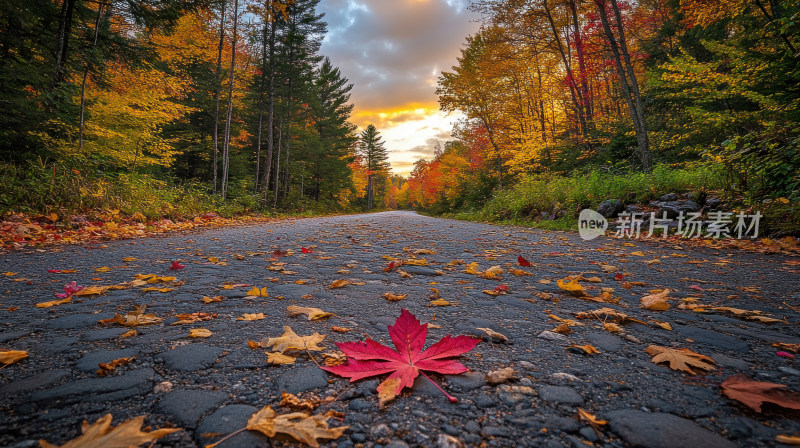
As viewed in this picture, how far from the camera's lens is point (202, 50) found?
1426 cm

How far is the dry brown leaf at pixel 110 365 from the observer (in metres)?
1.03

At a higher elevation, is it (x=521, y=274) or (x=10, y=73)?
(x=10, y=73)

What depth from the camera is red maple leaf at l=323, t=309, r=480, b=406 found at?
3.30 ft

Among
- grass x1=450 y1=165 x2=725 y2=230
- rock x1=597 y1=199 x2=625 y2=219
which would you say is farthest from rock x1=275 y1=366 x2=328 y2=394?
rock x1=597 y1=199 x2=625 y2=219

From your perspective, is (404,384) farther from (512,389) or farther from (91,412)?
(91,412)

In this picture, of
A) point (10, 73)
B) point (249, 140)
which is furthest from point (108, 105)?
point (249, 140)

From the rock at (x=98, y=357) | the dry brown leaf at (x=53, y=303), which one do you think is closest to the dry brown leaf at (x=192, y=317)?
the rock at (x=98, y=357)

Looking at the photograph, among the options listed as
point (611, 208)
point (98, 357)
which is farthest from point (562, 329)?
point (611, 208)

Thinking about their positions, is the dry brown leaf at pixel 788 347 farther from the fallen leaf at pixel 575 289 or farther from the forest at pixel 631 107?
the forest at pixel 631 107

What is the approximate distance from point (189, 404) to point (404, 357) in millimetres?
647

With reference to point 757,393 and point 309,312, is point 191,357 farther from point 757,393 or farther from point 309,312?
point 757,393

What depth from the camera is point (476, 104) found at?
16.0 m

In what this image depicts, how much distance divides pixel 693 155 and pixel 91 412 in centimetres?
1493

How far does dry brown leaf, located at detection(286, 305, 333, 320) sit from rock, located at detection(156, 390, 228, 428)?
71cm
